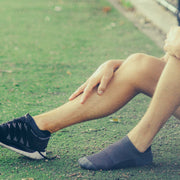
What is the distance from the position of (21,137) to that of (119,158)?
556mm

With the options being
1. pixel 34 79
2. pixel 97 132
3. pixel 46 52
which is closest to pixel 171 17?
pixel 46 52

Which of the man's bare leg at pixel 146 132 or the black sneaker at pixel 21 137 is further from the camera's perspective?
the black sneaker at pixel 21 137

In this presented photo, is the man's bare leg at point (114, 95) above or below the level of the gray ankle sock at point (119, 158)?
above

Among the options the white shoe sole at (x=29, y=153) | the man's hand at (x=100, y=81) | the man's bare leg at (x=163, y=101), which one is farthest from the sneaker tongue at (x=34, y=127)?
the man's bare leg at (x=163, y=101)

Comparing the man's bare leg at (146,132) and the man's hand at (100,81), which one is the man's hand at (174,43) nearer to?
the man's bare leg at (146,132)

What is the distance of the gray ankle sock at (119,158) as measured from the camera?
221 cm

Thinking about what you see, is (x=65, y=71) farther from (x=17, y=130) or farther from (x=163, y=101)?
(x=163, y=101)

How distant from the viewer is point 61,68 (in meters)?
4.02

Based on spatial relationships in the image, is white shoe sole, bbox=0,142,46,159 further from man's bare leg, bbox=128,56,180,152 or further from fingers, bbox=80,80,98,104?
man's bare leg, bbox=128,56,180,152

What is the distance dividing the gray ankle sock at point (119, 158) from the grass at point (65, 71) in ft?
0.13

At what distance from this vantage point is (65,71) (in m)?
3.94

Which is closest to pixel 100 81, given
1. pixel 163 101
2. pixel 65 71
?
pixel 163 101

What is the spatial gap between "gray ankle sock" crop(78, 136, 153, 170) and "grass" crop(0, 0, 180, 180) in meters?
0.04

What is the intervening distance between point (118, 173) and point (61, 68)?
1.98 m
